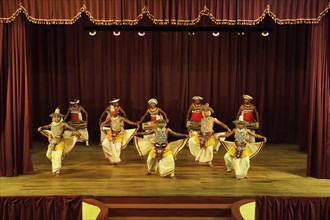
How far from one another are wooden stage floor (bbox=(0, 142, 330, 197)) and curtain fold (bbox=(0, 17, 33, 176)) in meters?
0.29

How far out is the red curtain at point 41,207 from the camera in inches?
258

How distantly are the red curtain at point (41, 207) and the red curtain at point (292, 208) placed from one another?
2577 millimetres

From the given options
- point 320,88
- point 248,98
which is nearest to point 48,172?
point 248,98

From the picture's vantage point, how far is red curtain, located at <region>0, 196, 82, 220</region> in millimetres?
6547

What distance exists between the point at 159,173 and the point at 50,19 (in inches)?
119

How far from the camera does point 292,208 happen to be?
6.60 meters

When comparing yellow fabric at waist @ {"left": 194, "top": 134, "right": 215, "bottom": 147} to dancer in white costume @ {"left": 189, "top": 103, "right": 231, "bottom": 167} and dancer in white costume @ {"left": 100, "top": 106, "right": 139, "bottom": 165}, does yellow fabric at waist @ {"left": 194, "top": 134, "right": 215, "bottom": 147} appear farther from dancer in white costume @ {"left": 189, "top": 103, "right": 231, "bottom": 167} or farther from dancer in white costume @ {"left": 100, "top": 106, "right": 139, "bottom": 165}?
dancer in white costume @ {"left": 100, "top": 106, "right": 139, "bottom": 165}

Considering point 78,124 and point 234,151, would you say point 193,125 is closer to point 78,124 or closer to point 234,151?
point 234,151

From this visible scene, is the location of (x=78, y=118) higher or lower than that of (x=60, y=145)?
higher

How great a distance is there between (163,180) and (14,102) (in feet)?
8.99

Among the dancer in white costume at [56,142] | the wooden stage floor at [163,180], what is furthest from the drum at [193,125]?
the dancer in white costume at [56,142]

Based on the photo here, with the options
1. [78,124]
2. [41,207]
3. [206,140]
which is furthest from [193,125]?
[41,207]

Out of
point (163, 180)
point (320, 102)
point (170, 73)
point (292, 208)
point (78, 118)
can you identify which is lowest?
point (292, 208)

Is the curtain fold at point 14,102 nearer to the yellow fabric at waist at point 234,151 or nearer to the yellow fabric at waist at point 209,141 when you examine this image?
the yellow fabric at waist at point 209,141
